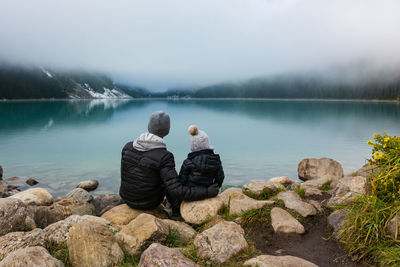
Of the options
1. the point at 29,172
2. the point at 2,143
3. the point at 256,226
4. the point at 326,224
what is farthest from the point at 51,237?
the point at 2,143

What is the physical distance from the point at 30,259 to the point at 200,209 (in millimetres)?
4272

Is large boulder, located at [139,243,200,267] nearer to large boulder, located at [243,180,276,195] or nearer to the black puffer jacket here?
the black puffer jacket

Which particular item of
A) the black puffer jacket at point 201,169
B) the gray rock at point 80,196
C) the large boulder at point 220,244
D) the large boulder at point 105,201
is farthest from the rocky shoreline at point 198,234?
the gray rock at point 80,196

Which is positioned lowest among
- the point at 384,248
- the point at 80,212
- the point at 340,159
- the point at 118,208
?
the point at 340,159

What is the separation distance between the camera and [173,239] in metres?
6.09

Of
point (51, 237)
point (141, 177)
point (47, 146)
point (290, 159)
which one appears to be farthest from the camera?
point (47, 146)

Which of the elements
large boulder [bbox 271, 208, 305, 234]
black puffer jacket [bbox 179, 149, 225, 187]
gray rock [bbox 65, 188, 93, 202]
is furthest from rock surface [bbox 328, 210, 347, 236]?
gray rock [bbox 65, 188, 93, 202]

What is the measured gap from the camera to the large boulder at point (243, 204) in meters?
7.10

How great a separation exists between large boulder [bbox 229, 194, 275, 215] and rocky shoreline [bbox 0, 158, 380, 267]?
1.0 inches

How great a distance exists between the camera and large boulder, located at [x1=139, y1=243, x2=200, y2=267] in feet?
14.0

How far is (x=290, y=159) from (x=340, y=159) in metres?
4.89

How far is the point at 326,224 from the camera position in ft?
21.0

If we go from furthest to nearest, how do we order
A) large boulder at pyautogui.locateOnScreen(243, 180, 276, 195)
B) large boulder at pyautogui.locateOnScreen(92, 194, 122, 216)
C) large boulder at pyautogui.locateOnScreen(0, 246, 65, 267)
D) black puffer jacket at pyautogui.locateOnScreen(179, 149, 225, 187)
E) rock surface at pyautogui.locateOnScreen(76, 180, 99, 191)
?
rock surface at pyautogui.locateOnScreen(76, 180, 99, 191), large boulder at pyautogui.locateOnScreen(92, 194, 122, 216), large boulder at pyautogui.locateOnScreen(243, 180, 276, 195), black puffer jacket at pyautogui.locateOnScreen(179, 149, 225, 187), large boulder at pyautogui.locateOnScreen(0, 246, 65, 267)

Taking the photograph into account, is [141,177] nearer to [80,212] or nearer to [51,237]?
[51,237]
